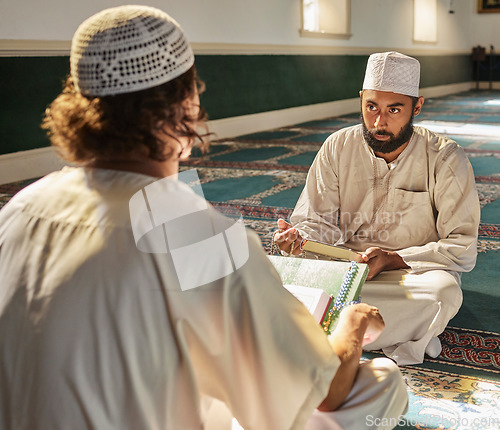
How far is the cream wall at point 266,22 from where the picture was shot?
18.4 feet

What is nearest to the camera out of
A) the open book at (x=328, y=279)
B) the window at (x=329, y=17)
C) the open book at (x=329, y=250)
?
the open book at (x=328, y=279)

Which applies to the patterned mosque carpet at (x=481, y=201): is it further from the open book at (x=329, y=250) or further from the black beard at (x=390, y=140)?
the black beard at (x=390, y=140)

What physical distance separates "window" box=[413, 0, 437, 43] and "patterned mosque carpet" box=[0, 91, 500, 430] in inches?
145

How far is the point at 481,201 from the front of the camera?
4.57m

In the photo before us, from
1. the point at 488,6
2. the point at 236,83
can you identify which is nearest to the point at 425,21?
the point at 488,6

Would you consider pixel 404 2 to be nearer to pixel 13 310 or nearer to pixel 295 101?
A: pixel 295 101

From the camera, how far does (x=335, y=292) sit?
64.1 inches

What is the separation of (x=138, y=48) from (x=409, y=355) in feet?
5.32

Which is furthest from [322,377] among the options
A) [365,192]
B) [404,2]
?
[404,2]

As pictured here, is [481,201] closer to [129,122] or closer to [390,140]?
[390,140]

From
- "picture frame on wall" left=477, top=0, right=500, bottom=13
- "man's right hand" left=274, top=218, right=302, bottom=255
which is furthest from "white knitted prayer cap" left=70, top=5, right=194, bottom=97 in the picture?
"picture frame on wall" left=477, top=0, right=500, bottom=13

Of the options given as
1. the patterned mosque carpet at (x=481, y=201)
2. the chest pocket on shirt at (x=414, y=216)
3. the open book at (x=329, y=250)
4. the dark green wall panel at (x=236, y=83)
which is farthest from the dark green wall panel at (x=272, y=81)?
the open book at (x=329, y=250)

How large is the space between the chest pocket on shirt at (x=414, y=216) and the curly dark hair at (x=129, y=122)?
1.56m

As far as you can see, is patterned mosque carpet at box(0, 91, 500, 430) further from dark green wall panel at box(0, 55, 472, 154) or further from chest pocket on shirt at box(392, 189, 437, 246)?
dark green wall panel at box(0, 55, 472, 154)
